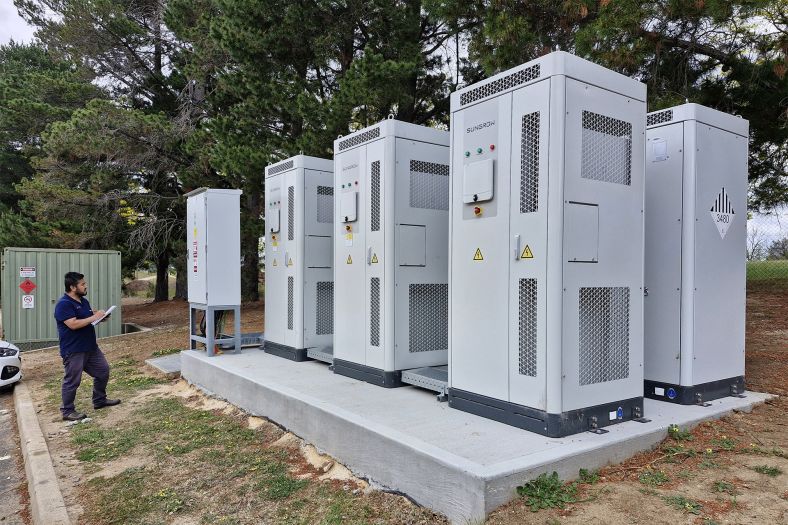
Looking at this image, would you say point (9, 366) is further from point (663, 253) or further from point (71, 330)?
point (663, 253)

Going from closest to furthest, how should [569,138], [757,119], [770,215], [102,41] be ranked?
[569,138]
[757,119]
[770,215]
[102,41]

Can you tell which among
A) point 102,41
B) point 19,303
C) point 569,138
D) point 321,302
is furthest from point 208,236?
point 102,41

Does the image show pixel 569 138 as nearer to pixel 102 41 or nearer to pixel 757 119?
pixel 757 119

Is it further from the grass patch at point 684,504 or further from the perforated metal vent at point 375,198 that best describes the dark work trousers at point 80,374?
the grass patch at point 684,504

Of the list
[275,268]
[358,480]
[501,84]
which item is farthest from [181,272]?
[501,84]

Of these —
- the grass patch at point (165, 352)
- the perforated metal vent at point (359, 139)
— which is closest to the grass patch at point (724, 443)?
the perforated metal vent at point (359, 139)

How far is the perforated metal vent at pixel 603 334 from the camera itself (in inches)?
152

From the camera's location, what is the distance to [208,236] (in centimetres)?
746

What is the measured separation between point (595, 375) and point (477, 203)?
1501mm

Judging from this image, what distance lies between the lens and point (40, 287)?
42.1ft

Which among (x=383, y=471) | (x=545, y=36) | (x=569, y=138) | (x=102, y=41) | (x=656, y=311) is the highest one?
(x=102, y=41)

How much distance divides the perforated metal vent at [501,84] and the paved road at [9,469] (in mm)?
4577

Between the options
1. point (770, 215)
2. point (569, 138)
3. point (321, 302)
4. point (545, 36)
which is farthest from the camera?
point (770, 215)

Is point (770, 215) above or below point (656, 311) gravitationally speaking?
above
